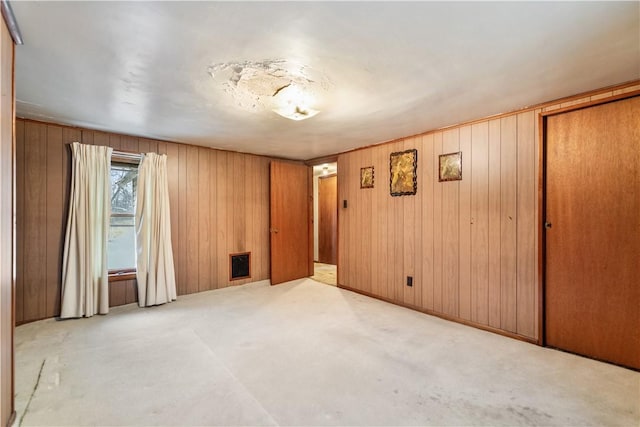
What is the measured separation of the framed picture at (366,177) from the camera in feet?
13.7

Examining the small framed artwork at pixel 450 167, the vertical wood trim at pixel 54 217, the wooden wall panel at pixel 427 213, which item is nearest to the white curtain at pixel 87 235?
the vertical wood trim at pixel 54 217

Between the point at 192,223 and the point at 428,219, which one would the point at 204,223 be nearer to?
the point at 192,223

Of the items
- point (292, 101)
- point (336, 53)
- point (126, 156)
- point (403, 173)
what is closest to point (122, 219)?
point (126, 156)

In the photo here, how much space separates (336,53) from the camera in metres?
1.76

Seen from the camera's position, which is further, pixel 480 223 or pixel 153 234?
pixel 153 234

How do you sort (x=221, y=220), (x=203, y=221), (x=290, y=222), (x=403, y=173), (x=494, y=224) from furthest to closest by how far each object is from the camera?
(x=290, y=222)
(x=221, y=220)
(x=203, y=221)
(x=403, y=173)
(x=494, y=224)

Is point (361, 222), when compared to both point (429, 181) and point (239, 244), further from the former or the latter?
point (239, 244)

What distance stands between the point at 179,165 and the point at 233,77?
2425 mm

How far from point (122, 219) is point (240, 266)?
174cm

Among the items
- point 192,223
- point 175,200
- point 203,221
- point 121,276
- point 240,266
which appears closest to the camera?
point 121,276

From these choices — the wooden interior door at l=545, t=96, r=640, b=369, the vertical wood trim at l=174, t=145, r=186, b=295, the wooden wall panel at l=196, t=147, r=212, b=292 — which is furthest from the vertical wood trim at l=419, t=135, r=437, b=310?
the vertical wood trim at l=174, t=145, r=186, b=295

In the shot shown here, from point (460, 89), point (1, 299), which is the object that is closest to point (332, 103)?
point (460, 89)

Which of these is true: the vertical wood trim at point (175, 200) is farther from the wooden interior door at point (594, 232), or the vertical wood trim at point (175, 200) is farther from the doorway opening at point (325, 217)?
the wooden interior door at point (594, 232)

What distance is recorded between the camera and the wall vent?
457 cm
